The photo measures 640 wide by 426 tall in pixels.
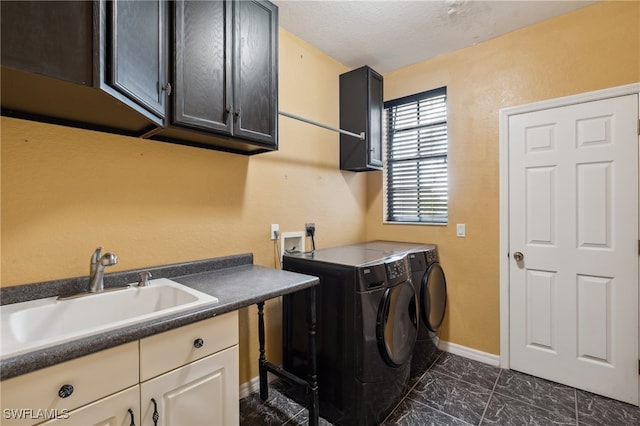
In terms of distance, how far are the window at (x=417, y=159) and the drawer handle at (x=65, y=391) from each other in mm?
2671

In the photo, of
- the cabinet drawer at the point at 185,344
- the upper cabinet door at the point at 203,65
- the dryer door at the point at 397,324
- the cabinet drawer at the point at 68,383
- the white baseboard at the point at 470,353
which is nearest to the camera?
the cabinet drawer at the point at 68,383

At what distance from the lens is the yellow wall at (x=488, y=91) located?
1979mm

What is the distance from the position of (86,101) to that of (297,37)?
5.83ft

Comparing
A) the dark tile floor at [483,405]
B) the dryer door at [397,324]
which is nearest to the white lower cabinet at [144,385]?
the dark tile floor at [483,405]

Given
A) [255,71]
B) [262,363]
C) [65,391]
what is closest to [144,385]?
[65,391]

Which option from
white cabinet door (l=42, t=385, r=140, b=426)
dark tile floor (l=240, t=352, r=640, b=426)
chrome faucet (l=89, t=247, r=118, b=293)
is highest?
chrome faucet (l=89, t=247, r=118, b=293)

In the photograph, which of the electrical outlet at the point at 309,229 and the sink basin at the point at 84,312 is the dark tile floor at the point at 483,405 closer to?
the sink basin at the point at 84,312

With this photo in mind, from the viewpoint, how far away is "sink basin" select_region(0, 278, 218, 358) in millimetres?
880

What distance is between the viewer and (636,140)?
188cm

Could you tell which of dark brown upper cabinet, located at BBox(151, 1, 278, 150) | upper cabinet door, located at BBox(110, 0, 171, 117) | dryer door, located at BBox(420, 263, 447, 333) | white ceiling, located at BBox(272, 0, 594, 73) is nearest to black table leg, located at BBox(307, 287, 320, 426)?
dark brown upper cabinet, located at BBox(151, 1, 278, 150)

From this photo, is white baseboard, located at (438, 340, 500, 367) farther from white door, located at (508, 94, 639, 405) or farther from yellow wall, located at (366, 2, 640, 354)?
white door, located at (508, 94, 639, 405)

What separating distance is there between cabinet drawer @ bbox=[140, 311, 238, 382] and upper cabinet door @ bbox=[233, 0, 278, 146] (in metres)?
0.98

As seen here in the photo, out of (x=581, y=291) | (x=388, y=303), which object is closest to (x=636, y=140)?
(x=581, y=291)

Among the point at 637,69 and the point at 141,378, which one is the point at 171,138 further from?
the point at 637,69
